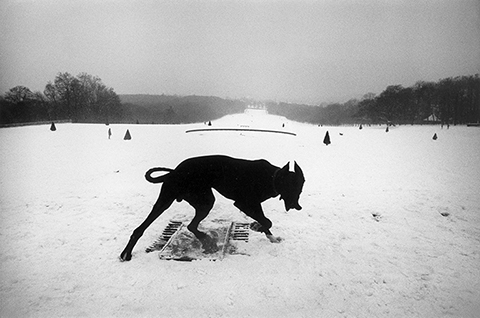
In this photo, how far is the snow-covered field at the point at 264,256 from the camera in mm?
→ 3482

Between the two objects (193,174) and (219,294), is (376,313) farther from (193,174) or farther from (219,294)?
(193,174)

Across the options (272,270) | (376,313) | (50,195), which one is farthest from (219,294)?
(50,195)

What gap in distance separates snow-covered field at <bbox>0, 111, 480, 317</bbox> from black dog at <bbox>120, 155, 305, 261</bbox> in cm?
87

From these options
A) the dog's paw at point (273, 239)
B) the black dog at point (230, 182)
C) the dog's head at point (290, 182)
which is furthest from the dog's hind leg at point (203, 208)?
the dog's head at point (290, 182)

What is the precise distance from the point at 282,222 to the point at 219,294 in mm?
2920

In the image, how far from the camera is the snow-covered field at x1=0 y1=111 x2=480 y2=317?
137 inches

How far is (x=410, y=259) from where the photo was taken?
181 inches

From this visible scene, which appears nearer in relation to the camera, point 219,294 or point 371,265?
point 219,294

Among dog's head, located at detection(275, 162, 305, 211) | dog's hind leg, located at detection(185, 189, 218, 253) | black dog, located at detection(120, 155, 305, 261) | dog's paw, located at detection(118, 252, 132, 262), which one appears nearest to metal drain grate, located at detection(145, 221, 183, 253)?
dog's paw, located at detection(118, 252, 132, 262)

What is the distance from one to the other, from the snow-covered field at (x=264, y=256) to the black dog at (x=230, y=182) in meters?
0.87

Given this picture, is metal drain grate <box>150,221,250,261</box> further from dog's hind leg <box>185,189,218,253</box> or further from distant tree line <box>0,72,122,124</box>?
distant tree line <box>0,72,122,124</box>

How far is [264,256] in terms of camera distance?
4.61 m

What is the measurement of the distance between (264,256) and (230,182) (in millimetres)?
1581

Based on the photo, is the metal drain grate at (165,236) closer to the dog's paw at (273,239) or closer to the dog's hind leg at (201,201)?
the dog's hind leg at (201,201)
